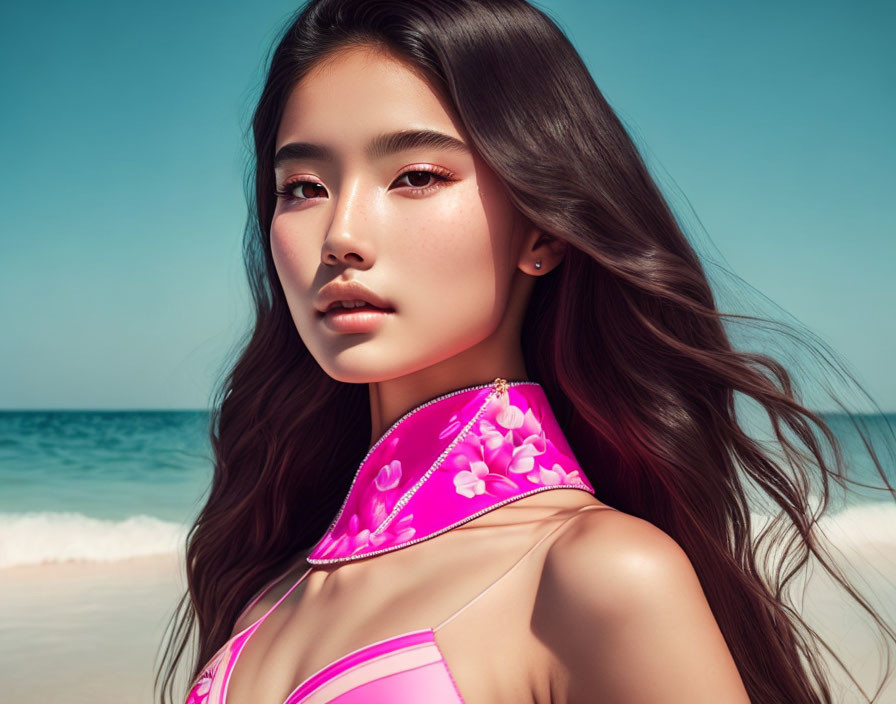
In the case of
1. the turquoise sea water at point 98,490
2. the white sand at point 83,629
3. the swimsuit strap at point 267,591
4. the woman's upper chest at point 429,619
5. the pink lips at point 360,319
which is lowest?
the turquoise sea water at point 98,490

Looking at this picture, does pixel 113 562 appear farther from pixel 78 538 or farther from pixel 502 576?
pixel 502 576

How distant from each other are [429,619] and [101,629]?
4.63 m

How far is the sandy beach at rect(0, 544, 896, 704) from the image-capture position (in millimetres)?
4453

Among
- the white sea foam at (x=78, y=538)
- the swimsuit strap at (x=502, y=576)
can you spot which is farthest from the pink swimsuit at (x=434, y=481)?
the white sea foam at (x=78, y=538)

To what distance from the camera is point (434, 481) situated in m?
1.50

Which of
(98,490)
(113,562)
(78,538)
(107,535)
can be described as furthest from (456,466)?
(98,490)

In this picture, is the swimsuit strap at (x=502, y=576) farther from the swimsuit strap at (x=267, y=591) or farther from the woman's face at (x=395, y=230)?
the swimsuit strap at (x=267, y=591)

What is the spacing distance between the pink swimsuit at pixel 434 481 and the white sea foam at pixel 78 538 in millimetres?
6174

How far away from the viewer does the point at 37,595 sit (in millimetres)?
6277

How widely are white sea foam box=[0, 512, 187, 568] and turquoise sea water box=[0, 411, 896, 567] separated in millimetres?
10

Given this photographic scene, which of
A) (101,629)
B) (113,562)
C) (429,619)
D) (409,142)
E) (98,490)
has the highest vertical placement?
(409,142)

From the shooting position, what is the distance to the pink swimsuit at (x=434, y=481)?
134 centimetres

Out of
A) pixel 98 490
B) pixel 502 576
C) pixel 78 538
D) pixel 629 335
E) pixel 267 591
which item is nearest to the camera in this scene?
pixel 502 576

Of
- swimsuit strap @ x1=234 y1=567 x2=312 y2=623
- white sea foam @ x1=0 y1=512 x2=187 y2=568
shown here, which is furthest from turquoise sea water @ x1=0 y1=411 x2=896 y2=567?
swimsuit strap @ x1=234 y1=567 x2=312 y2=623
